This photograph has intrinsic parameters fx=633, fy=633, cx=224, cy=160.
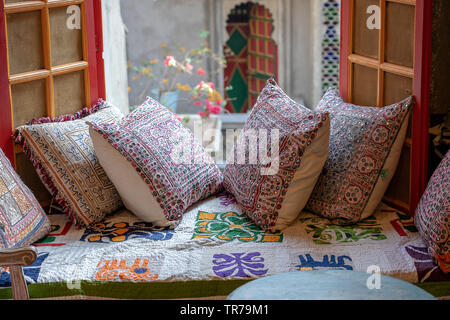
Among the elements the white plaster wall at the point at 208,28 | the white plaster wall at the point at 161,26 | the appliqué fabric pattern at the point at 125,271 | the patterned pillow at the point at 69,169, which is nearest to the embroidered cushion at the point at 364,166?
the appliqué fabric pattern at the point at 125,271

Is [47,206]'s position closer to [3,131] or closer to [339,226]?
[3,131]

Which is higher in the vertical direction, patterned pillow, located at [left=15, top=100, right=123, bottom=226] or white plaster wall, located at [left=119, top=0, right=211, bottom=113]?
white plaster wall, located at [left=119, top=0, right=211, bottom=113]

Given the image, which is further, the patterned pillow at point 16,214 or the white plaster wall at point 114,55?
the white plaster wall at point 114,55

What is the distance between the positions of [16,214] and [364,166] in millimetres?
1410

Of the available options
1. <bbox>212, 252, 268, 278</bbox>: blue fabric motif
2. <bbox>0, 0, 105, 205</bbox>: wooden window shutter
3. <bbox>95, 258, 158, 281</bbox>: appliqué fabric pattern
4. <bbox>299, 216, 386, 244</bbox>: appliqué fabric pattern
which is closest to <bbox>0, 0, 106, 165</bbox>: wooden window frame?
<bbox>0, 0, 105, 205</bbox>: wooden window shutter

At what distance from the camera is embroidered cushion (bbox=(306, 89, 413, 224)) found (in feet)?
8.70

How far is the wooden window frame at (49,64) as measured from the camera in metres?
2.62

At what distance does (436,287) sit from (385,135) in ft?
2.29

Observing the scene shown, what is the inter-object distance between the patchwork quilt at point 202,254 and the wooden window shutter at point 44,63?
1.60 feet

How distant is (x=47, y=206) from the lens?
2.90 metres

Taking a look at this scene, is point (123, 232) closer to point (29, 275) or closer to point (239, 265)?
point (29, 275)

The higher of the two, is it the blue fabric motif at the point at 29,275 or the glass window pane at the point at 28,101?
→ the glass window pane at the point at 28,101

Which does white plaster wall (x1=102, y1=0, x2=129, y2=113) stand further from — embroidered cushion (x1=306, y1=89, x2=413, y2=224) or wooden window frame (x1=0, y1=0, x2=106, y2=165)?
embroidered cushion (x1=306, y1=89, x2=413, y2=224)

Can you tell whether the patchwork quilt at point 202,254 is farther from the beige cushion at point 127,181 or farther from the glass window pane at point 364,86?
the glass window pane at point 364,86
